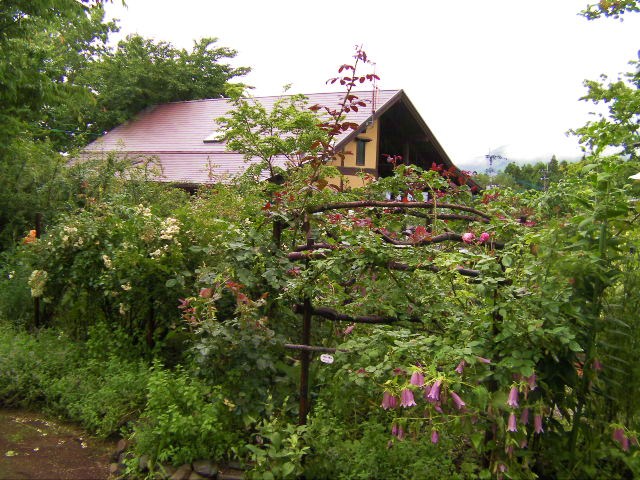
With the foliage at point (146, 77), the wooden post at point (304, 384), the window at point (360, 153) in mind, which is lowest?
the wooden post at point (304, 384)

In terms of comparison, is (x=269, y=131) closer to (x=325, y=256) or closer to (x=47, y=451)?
(x=325, y=256)

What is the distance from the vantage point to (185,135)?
2002cm

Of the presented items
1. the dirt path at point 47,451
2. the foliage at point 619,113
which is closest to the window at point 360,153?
the foliage at point 619,113

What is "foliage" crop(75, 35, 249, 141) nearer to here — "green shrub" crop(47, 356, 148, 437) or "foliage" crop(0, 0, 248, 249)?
→ "foliage" crop(0, 0, 248, 249)

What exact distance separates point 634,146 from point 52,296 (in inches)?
303

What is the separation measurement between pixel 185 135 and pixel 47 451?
17.3m

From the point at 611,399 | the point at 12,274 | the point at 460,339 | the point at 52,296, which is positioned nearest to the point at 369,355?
the point at 460,339

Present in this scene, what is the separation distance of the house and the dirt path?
10.1 meters

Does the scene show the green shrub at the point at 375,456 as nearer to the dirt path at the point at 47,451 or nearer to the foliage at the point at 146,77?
the dirt path at the point at 47,451

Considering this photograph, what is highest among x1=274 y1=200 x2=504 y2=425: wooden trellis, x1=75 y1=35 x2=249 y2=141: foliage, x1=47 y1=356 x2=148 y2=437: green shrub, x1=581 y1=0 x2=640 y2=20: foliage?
x1=75 y1=35 x2=249 y2=141: foliage

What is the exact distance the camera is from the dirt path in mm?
3461

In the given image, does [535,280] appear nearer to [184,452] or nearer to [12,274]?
[184,452]

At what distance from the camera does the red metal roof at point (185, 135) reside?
51.2ft

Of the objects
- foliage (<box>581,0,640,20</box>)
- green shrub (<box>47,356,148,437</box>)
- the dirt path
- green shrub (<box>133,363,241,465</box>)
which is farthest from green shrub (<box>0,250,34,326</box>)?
foliage (<box>581,0,640,20</box>)
